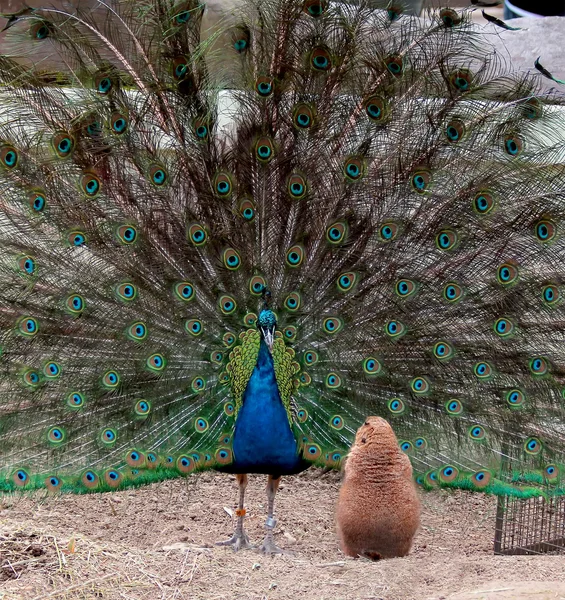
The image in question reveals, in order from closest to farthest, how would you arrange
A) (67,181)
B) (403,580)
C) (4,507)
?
(403,580) → (67,181) → (4,507)

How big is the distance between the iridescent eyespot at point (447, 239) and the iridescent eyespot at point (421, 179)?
229mm

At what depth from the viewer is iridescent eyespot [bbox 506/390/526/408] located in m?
4.38

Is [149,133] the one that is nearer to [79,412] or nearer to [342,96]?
[342,96]

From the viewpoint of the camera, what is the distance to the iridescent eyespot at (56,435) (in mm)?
4265

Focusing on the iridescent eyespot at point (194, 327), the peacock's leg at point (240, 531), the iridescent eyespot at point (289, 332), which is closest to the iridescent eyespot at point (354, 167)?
the iridescent eyespot at point (289, 332)

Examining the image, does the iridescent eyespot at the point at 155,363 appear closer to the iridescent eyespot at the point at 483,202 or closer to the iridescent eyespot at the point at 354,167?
the iridescent eyespot at the point at 354,167

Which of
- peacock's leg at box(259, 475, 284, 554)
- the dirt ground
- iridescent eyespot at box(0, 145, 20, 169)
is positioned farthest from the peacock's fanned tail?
the dirt ground

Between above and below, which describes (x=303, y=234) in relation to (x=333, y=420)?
above

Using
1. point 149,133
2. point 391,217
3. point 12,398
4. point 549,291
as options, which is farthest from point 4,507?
point 549,291

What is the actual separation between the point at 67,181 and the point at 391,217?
1.51 m

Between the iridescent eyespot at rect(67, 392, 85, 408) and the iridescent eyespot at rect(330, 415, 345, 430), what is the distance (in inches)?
46.0

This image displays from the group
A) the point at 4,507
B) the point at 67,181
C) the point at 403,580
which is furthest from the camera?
the point at 4,507

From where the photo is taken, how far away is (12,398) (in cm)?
430

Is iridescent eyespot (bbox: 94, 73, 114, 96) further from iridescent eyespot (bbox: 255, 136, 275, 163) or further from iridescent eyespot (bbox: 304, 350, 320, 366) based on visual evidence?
iridescent eyespot (bbox: 304, 350, 320, 366)
